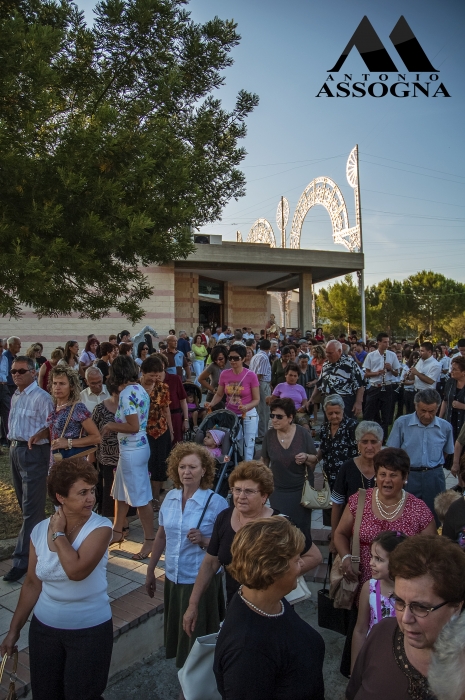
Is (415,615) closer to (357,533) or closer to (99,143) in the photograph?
(357,533)

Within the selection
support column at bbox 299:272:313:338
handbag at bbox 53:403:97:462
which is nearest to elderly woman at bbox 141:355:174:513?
handbag at bbox 53:403:97:462

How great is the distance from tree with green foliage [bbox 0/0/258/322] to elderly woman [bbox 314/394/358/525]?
92.4 inches

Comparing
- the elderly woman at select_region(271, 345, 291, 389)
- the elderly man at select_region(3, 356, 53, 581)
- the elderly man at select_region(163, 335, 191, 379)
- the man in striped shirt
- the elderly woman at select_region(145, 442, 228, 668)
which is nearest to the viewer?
the elderly woman at select_region(145, 442, 228, 668)

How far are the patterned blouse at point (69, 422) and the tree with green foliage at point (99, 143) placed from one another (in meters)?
1.06

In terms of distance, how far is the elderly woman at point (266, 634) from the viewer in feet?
6.17

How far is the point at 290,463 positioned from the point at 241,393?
2279 mm

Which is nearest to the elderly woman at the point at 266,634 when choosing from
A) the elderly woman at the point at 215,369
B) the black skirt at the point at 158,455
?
the black skirt at the point at 158,455

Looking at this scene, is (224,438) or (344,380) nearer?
(224,438)

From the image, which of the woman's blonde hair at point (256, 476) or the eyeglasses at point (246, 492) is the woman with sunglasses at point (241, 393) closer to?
the woman's blonde hair at point (256, 476)

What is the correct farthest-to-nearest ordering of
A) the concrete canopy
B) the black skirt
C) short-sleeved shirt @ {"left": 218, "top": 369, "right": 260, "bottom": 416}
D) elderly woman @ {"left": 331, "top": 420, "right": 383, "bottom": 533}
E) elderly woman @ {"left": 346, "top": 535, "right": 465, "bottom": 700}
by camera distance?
the concrete canopy, short-sleeved shirt @ {"left": 218, "top": 369, "right": 260, "bottom": 416}, the black skirt, elderly woman @ {"left": 331, "top": 420, "right": 383, "bottom": 533}, elderly woman @ {"left": 346, "top": 535, "right": 465, "bottom": 700}

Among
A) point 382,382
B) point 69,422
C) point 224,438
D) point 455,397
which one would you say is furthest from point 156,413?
point 382,382

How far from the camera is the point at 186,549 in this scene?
3.28m

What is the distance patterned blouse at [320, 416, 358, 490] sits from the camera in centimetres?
482

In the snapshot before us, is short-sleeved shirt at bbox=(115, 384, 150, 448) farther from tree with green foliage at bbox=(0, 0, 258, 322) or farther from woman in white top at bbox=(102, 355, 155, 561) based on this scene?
tree with green foliage at bbox=(0, 0, 258, 322)
